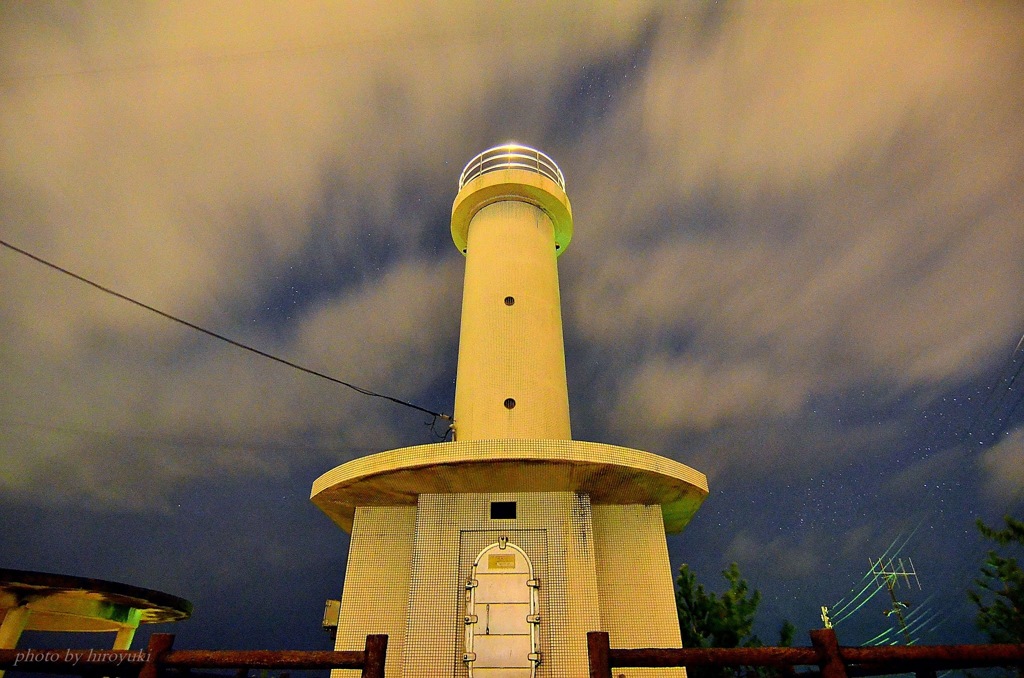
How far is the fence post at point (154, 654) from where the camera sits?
473 cm

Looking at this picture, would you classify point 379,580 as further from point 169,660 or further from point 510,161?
point 510,161

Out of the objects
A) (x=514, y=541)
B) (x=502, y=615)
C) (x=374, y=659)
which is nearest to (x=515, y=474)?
(x=514, y=541)

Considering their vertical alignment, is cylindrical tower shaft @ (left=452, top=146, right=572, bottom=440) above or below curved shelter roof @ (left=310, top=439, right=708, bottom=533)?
above

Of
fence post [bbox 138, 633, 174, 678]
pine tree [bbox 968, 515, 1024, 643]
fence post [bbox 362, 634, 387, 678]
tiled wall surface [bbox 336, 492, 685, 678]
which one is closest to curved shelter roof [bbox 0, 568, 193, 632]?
tiled wall surface [bbox 336, 492, 685, 678]

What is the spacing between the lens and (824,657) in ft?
14.2

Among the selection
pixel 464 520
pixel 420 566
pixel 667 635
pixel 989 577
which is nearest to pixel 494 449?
pixel 464 520

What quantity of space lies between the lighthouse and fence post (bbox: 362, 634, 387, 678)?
3852 millimetres

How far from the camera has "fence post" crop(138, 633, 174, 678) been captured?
473 cm

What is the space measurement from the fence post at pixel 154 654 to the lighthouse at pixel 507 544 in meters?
4.07

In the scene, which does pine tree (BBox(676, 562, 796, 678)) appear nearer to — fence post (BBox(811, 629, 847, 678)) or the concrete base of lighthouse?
the concrete base of lighthouse

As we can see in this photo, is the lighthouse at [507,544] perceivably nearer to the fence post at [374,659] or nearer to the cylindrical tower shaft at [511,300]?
the cylindrical tower shaft at [511,300]

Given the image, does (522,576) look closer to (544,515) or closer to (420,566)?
(544,515)

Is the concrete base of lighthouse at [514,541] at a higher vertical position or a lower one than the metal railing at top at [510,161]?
lower

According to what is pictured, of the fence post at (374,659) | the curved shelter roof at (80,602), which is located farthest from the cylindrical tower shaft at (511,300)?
the curved shelter roof at (80,602)
